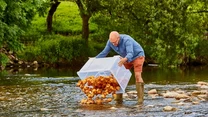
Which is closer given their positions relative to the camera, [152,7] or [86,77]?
[86,77]

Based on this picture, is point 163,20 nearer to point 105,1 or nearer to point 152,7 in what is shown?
point 152,7

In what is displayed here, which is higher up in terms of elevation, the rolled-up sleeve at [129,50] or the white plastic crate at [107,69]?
the rolled-up sleeve at [129,50]

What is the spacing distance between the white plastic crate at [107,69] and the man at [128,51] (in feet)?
0.80

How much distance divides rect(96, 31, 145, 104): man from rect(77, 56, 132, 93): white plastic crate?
24 centimetres

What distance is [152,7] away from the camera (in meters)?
37.8

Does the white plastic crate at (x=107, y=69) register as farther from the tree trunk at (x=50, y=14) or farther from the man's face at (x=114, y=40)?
the tree trunk at (x=50, y=14)

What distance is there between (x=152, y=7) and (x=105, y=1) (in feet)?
24.9

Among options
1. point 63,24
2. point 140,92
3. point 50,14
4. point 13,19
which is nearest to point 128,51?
point 140,92

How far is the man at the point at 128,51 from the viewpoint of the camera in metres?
16.7

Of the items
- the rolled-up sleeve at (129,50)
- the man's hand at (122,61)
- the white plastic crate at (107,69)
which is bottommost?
the white plastic crate at (107,69)

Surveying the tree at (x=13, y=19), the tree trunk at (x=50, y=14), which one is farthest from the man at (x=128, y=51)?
the tree trunk at (x=50, y=14)

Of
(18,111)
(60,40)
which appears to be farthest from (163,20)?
(18,111)

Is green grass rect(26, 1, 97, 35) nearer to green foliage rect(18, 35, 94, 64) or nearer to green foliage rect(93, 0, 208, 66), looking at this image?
green foliage rect(18, 35, 94, 64)

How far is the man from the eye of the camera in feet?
54.6
